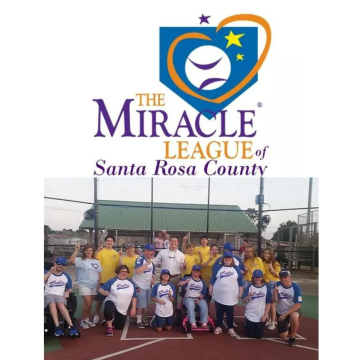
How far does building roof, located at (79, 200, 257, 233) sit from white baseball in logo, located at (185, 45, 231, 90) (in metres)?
3.75

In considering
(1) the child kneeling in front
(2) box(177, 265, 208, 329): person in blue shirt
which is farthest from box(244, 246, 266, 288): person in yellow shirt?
(1) the child kneeling in front

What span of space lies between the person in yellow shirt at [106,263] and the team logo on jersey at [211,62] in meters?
2.84

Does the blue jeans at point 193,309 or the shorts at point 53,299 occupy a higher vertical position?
the shorts at point 53,299

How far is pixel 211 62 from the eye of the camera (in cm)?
453

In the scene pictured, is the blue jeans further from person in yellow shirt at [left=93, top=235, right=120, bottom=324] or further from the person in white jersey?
person in yellow shirt at [left=93, top=235, right=120, bottom=324]

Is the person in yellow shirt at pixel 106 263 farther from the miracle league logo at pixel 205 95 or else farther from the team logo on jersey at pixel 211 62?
the team logo on jersey at pixel 211 62

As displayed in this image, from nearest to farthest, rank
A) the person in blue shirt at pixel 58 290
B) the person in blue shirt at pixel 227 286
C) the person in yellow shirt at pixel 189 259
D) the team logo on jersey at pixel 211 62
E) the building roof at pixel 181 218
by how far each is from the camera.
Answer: the team logo on jersey at pixel 211 62, the person in blue shirt at pixel 58 290, the person in blue shirt at pixel 227 286, the person in yellow shirt at pixel 189 259, the building roof at pixel 181 218

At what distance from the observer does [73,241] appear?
7.00 meters

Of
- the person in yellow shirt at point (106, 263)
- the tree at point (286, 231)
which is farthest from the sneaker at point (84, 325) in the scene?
the tree at point (286, 231)

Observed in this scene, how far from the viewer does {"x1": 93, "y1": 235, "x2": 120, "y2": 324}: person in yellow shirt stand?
5883mm

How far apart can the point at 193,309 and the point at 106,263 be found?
1623 mm

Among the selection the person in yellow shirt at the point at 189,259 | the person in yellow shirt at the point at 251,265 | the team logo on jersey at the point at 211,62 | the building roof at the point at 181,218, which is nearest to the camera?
the team logo on jersey at the point at 211,62

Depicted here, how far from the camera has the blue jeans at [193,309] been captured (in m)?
5.52

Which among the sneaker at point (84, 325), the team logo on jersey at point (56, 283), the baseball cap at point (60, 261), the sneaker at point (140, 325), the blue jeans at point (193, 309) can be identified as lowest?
the sneaker at point (140, 325)
